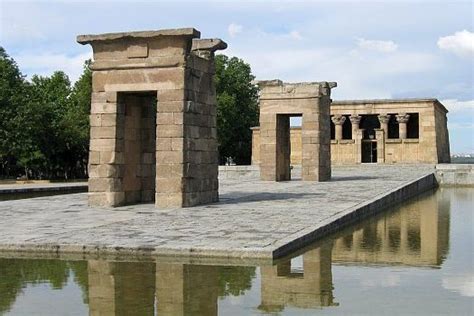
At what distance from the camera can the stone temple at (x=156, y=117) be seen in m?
15.0

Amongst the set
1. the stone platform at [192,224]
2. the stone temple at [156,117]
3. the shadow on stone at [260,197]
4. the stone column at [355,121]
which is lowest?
the stone platform at [192,224]

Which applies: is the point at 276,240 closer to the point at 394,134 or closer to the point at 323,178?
the point at 323,178

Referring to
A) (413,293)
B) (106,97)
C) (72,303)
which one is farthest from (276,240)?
(106,97)

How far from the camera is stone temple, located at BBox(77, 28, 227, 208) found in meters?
15.0

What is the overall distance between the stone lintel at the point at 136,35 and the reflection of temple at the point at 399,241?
5.55 metres

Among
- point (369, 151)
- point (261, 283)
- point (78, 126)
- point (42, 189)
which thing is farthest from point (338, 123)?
point (261, 283)

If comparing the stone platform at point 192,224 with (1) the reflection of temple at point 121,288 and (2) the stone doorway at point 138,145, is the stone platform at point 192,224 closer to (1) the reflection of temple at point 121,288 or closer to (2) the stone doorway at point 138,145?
(1) the reflection of temple at point 121,288

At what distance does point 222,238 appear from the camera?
10.0 m

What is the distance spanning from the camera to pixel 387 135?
47.2 meters

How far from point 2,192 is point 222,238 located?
61.9ft

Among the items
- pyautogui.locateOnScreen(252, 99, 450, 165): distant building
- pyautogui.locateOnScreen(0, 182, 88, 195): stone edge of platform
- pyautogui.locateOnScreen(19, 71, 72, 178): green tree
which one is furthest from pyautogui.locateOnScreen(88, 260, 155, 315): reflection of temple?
pyautogui.locateOnScreen(252, 99, 450, 165): distant building

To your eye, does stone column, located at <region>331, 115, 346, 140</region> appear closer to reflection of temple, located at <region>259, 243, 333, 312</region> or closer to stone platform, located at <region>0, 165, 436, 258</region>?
stone platform, located at <region>0, 165, 436, 258</region>

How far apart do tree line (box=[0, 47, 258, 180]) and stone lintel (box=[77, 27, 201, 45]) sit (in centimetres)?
2445

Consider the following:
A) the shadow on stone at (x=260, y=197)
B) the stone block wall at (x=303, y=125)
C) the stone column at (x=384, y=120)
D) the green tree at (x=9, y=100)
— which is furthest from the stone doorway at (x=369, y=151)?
the shadow on stone at (x=260, y=197)
